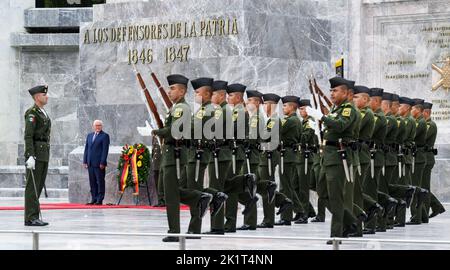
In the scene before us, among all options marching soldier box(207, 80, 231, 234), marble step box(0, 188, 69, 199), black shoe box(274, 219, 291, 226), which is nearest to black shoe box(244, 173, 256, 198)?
marching soldier box(207, 80, 231, 234)

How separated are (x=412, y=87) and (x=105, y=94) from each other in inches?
260

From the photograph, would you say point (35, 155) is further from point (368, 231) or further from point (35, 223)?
point (368, 231)

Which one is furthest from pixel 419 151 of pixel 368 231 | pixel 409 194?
pixel 368 231

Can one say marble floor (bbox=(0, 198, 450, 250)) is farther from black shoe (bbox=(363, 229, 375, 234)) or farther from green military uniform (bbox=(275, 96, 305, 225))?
green military uniform (bbox=(275, 96, 305, 225))

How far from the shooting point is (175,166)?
15.4 metres

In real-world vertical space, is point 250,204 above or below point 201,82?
below

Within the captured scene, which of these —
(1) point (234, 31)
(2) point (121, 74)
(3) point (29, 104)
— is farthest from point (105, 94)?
(3) point (29, 104)

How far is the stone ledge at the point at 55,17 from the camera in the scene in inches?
1305

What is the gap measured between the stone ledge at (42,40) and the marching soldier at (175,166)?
1743cm

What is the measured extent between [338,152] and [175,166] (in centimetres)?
200

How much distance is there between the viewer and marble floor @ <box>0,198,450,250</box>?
1280cm

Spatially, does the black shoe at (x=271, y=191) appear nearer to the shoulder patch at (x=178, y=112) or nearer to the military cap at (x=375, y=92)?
the military cap at (x=375, y=92)
